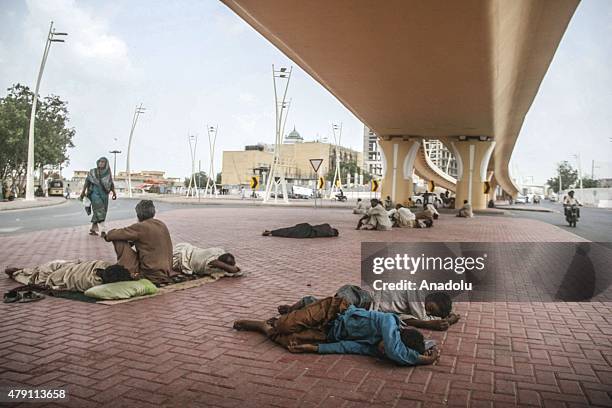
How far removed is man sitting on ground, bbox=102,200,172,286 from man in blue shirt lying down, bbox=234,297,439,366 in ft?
7.82

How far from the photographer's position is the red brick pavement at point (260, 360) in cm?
311

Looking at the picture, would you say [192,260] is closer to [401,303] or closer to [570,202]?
[401,303]

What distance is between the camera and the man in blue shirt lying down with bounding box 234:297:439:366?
12.0 feet

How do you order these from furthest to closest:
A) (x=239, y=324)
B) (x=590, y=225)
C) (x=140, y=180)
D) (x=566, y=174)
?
1. (x=566, y=174)
2. (x=140, y=180)
3. (x=590, y=225)
4. (x=239, y=324)

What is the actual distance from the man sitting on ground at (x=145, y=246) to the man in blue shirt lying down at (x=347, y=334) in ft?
7.82

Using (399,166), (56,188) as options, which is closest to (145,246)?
(399,166)

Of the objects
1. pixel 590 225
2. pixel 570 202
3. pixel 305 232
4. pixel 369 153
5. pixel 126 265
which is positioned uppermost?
pixel 369 153

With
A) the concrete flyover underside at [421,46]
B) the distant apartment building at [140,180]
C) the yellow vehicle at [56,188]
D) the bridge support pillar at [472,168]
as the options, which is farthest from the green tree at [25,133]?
the bridge support pillar at [472,168]

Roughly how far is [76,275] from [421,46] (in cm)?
1251

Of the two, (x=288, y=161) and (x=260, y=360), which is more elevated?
(x=288, y=161)

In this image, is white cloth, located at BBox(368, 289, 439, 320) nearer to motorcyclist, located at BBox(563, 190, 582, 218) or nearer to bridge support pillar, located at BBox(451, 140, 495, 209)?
motorcyclist, located at BBox(563, 190, 582, 218)

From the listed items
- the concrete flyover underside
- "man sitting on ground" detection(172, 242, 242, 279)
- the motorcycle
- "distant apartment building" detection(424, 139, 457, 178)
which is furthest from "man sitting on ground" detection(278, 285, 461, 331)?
"distant apartment building" detection(424, 139, 457, 178)

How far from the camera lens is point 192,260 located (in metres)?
7.01

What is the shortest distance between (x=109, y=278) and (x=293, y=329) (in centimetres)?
270
